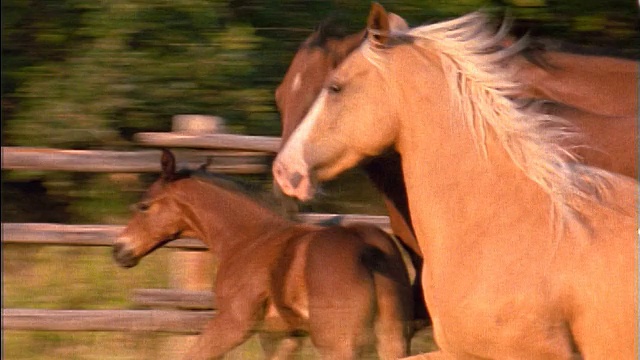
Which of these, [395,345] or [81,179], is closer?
[395,345]

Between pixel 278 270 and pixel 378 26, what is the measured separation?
146 cm

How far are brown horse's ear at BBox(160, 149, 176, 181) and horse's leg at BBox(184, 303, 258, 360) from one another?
76 centimetres

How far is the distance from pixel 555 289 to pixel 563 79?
4.12 feet

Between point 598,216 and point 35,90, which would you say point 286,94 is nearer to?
point 598,216

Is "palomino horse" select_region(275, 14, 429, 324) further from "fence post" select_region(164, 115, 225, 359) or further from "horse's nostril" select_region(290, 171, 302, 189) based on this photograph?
"fence post" select_region(164, 115, 225, 359)

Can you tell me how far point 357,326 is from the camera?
4711 millimetres

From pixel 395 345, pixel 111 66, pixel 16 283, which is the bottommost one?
pixel 16 283

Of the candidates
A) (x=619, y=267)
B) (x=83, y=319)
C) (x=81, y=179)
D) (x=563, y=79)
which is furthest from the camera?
(x=81, y=179)

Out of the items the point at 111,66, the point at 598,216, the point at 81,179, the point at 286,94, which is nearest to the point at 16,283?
the point at 81,179

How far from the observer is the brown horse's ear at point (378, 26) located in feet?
A: 12.7

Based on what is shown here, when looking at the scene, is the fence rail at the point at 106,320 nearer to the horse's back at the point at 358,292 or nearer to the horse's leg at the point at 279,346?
the horse's leg at the point at 279,346

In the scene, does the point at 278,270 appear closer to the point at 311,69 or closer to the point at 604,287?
the point at 311,69

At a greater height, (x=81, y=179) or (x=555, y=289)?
(x=555, y=289)

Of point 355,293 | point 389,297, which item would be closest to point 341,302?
point 355,293
